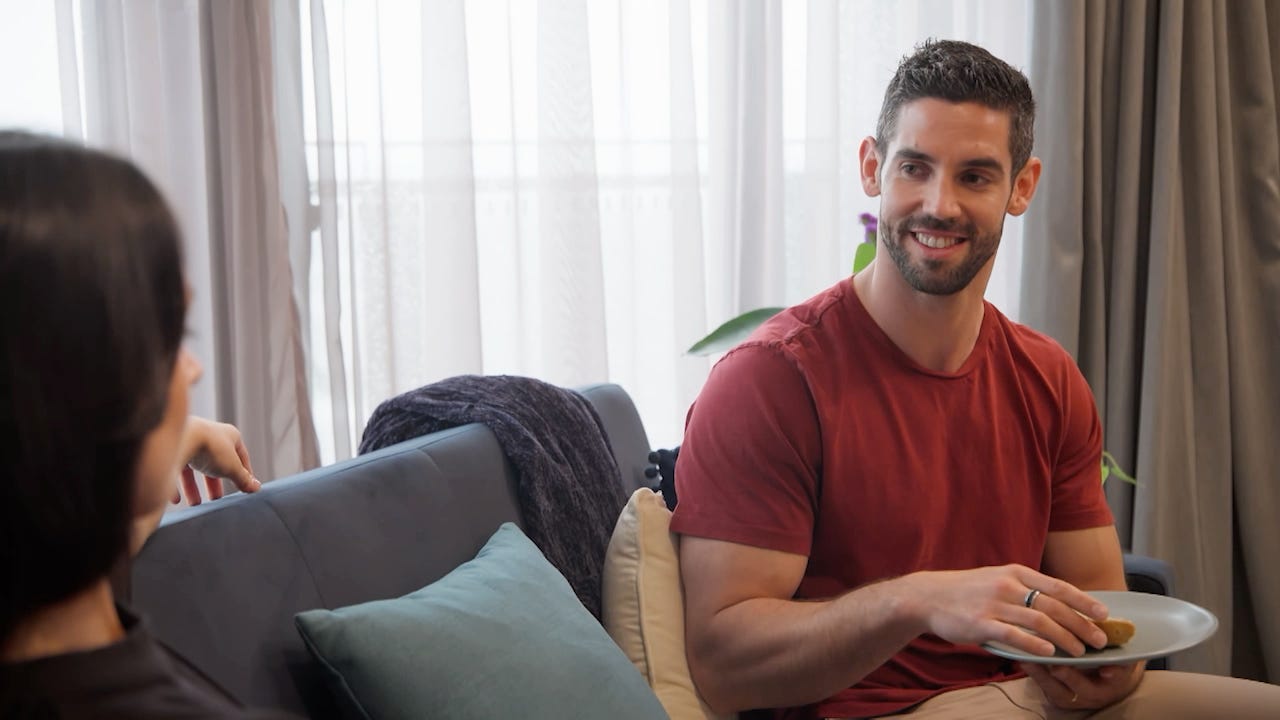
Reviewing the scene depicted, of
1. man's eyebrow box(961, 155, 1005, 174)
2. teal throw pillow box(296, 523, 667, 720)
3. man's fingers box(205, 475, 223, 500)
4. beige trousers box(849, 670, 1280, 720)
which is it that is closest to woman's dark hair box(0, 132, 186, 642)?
teal throw pillow box(296, 523, 667, 720)

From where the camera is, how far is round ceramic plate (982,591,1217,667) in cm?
123

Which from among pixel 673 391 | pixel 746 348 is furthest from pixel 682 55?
pixel 746 348

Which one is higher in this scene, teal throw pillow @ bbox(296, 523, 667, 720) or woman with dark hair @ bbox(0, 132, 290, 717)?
woman with dark hair @ bbox(0, 132, 290, 717)

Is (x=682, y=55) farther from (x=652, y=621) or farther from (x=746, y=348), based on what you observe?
(x=652, y=621)

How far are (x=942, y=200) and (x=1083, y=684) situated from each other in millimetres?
682

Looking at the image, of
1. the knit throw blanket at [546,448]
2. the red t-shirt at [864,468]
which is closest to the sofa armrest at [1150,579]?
the red t-shirt at [864,468]

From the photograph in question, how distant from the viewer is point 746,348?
1.67 m

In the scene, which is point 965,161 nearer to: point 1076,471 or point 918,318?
point 918,318

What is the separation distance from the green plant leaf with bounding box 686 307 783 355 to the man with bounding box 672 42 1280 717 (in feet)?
1.42

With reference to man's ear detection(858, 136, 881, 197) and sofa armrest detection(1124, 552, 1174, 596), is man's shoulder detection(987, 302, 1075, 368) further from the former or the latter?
sofa armrest detection(1124, 552, 1174, 596)

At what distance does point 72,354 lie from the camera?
2.07 ft

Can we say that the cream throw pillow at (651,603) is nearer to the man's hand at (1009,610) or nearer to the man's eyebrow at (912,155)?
the man's hand at (1009,610)

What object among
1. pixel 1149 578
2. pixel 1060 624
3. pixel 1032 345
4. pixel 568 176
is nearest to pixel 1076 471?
pixel 1032 345

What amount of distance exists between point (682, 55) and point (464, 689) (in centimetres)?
190
